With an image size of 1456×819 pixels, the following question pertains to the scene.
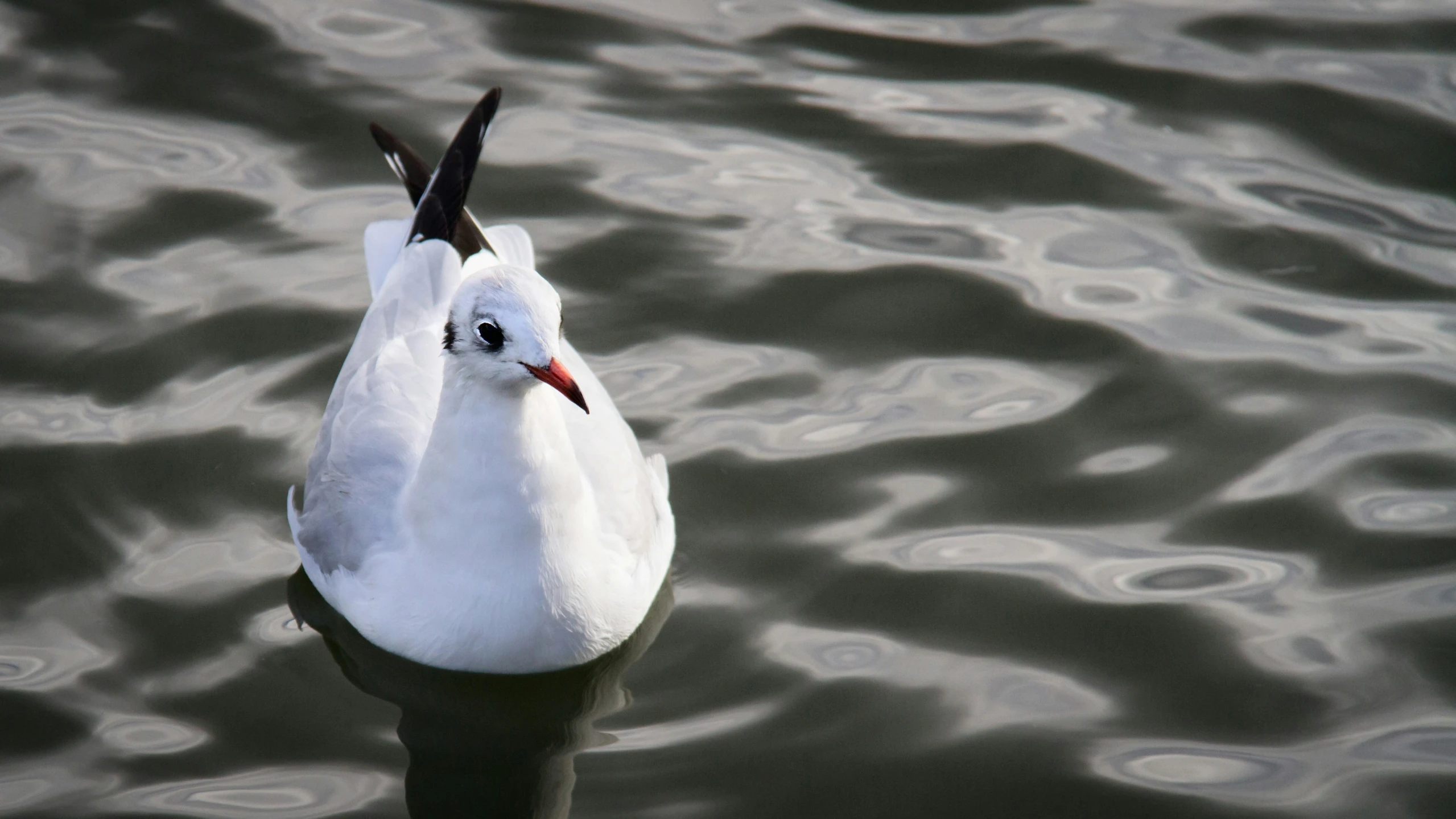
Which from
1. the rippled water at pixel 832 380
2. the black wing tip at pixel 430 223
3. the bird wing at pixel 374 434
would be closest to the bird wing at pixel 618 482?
the rippled water at pixel 832 380

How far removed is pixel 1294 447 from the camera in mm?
6297

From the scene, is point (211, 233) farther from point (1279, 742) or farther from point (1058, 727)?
point (1279, 742)

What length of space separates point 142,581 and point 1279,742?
398cm

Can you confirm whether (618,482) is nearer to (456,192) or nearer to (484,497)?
(484,497)

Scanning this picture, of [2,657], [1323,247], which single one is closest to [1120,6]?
[1323,247]

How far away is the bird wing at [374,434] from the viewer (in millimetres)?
5379

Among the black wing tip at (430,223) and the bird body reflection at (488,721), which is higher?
the black wing tip at (430,223)

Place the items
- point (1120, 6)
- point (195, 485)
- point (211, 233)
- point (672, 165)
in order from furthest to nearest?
point (1120, 6) → point (672, 165) → point (211, 233) → point (195, 485)

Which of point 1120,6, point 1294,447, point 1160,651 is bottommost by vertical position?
point 1160,651

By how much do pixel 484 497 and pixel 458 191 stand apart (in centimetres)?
175

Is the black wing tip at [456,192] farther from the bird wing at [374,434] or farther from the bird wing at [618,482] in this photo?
the bird wing at [618,482]

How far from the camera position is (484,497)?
4.96 meters

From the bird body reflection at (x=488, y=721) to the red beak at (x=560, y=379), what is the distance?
3.74 ft

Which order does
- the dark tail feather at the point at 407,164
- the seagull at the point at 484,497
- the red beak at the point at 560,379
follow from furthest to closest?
the dark tail feather at the point at 407,164
the seagull at the point at 484,497
the red beak at the point at 560,379
